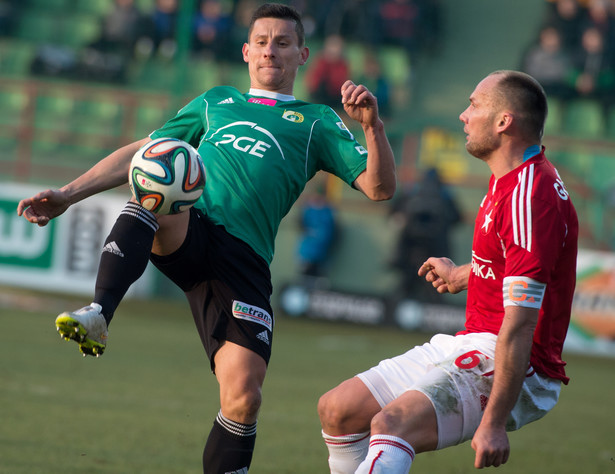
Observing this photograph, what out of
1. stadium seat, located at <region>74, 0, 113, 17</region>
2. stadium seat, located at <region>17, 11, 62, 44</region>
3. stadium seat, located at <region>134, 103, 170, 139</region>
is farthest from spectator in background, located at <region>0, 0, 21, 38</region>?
stadium seat, located at <region>134, 103, 170, 139</region>

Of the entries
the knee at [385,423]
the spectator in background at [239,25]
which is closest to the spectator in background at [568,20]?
the spectator in background at [239,25]

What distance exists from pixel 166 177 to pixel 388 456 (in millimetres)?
1426

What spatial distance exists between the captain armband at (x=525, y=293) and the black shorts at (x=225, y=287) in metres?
1.38

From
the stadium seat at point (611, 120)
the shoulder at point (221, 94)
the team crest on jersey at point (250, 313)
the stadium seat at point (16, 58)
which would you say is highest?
the shoulder at point (221, 94)

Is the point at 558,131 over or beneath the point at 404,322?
over

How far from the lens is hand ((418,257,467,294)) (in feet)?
13.6

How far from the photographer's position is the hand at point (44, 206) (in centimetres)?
411

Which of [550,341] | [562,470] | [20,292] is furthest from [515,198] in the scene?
[20,292]

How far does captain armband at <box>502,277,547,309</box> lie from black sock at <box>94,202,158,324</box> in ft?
4.93

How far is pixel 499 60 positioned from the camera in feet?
65.0

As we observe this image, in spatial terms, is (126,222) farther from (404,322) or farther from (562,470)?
(404,322)

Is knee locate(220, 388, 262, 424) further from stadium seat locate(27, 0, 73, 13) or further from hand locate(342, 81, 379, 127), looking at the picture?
stadium seat locate(27, 0, 73, 13)

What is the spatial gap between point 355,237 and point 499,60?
6.36 metres

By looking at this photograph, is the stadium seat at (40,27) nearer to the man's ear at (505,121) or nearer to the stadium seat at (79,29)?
the stadium seat at (79,29)
